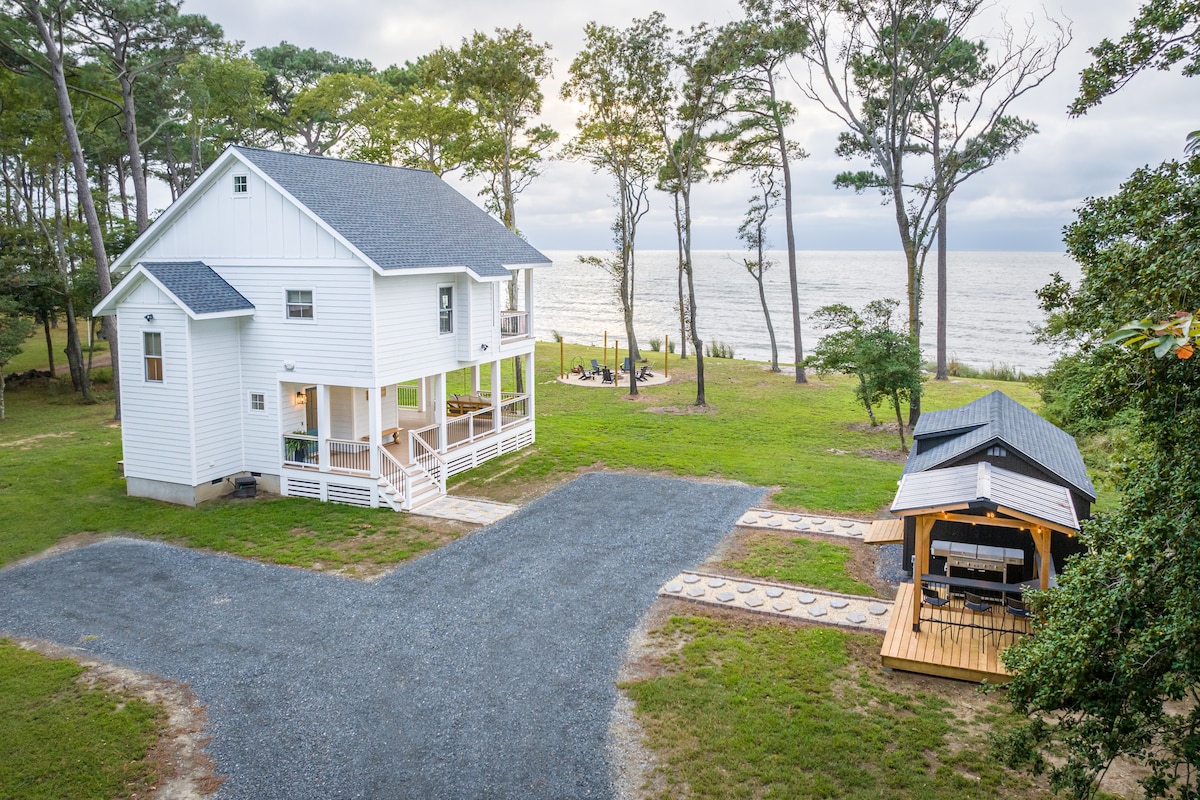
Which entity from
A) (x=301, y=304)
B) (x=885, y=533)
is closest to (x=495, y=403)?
(x=301, y=304)

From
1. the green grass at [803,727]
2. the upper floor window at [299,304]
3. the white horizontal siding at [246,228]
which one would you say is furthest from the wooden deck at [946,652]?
the upper floor window at [299,304]

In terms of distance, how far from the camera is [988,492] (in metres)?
10.4

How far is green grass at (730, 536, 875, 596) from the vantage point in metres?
13.4

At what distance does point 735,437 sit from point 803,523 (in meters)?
8.46

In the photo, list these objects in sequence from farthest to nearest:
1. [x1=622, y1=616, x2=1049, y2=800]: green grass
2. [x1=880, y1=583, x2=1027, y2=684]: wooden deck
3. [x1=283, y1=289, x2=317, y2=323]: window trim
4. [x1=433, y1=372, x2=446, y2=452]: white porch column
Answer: [x1=433, y1=372, x2=446, y2=452]: white porch column < [x1=283, y1=289, x2=317, y2=323]: window trim < [x1=880, y1=583, x2=1027, y2=684]: wooden deck < [x1=622, y1=616, x2=1049, y2=800]: green grass

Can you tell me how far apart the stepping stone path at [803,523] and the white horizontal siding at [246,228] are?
410 inches

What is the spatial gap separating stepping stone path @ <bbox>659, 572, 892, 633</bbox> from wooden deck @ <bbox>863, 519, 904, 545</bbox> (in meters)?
1.51

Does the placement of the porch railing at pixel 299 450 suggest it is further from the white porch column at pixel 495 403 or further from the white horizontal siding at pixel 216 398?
the white porch column at pixel 495 403

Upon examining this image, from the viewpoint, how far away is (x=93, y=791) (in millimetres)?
8008

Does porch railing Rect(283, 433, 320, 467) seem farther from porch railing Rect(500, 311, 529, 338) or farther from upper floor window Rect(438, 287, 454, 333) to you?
porch railing Rect(500, 311, 529, 338)

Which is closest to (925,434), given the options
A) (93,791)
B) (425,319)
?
(425,319)

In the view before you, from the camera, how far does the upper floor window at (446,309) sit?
64.1ft

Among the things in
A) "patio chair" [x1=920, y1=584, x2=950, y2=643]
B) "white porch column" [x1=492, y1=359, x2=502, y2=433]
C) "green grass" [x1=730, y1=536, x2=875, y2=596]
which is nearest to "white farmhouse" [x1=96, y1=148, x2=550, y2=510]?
"white porch column" [x1=492, y1=359, x2=502, y2=433]

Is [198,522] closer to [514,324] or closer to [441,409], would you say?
[441,409]
